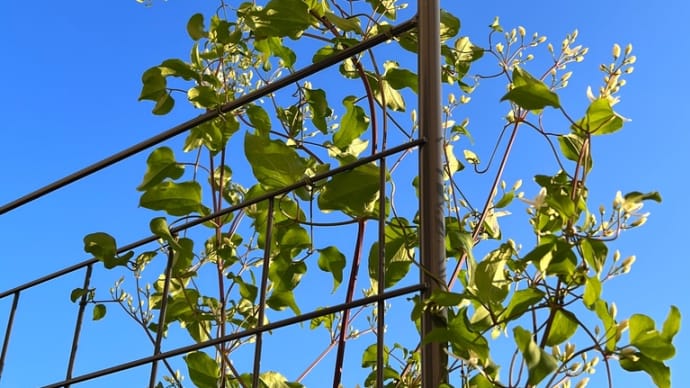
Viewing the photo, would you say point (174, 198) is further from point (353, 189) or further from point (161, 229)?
point (353, 189)

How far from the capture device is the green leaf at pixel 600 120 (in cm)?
109

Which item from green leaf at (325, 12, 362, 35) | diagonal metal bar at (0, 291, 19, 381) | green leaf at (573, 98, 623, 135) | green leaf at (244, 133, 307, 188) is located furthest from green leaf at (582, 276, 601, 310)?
diagonal metal bar at (0, 291, 19, 381)

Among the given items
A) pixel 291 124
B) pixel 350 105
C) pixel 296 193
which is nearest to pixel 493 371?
pixel 296 193

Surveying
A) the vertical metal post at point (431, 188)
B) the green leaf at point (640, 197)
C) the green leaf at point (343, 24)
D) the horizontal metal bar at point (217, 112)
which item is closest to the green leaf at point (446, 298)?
the vertical metal post at point (431, 188)

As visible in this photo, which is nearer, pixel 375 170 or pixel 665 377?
pixel 665 377

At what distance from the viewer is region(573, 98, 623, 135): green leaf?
1.09 m

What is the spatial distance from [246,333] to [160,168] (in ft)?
1.49

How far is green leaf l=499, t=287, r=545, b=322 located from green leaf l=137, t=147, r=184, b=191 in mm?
758

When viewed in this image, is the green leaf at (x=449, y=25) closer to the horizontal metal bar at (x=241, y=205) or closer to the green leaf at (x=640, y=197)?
the horizontal metal bar at (x=241, y=205)

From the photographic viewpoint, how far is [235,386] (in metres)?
1.63

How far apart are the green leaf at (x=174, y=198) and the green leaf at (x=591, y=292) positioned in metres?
0.78

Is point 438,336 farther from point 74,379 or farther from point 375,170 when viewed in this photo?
point 74,379

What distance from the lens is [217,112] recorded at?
148 centimetres

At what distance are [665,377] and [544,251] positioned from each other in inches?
8.0
